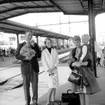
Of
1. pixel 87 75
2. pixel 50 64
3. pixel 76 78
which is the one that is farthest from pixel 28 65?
pixel 87 75

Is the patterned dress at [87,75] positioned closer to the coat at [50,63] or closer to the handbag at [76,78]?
the handbag at [76,78]

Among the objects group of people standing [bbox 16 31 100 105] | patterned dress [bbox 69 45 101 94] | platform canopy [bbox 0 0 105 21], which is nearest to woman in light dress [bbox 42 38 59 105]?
group of people standing [bbox 16 31 100 105]

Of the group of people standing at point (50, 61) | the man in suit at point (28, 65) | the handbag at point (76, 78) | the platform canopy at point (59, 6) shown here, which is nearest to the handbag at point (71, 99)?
the group of people standing at point (50, 61)

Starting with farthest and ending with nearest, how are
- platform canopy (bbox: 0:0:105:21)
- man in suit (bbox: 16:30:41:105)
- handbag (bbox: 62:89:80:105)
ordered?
platform canopy (bbox: 0:0:105:21)
man in suit (bbox: 16:30:41:105)
handbag (bbox: 62:89:80:105)

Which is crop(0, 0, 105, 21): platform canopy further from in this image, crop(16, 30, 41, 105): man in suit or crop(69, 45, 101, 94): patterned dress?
crop(69, 45, 101, 94): patterned dress

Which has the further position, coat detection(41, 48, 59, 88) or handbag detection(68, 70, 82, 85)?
coat detection(41, 48, 59, 88)

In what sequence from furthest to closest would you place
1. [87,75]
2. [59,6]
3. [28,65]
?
[59,6]
[28,65]
[87,75]

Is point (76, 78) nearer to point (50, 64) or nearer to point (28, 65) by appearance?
point (50, 64)

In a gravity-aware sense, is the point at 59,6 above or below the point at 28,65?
above

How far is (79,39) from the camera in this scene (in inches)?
176

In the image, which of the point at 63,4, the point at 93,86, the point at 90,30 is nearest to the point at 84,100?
the point at 93,86

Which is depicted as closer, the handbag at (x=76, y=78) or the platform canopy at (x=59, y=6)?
the handbag at (x=76, y=78)

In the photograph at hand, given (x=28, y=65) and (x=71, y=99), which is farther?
(x=28, y=65)

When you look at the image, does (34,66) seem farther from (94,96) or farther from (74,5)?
(74,5)
